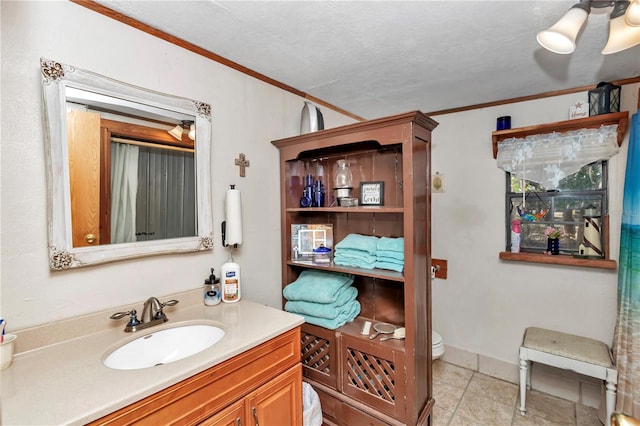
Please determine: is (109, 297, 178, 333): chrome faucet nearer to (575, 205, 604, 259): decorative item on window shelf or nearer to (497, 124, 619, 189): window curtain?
(497, 124, 619, 189): window curtain

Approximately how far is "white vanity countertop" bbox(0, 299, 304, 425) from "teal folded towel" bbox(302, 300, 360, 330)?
48cm

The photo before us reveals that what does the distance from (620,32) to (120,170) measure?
94.0 inches

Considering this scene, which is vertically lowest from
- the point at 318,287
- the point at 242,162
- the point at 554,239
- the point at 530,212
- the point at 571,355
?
the point at 571,355

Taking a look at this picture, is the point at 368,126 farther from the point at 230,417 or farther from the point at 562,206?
the point at 562,206

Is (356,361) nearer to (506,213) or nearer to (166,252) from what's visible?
(166,252)

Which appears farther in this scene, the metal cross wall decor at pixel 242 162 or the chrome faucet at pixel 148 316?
the metal cross wall decor at pixel 242 162

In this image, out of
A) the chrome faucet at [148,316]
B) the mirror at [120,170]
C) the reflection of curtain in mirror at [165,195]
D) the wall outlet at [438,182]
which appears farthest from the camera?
the wall outlet at [438,182]

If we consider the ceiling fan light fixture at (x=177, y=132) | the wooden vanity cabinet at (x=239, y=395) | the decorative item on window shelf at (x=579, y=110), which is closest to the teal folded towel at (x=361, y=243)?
the wooden vanity cabinet at (x=239, y=395)

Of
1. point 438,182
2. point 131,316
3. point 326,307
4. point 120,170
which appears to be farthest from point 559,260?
point 120,170

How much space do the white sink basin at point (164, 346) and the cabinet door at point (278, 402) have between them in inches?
11.9

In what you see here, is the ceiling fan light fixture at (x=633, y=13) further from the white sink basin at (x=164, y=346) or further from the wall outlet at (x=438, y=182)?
the white sink basin at (x=164, y=346)

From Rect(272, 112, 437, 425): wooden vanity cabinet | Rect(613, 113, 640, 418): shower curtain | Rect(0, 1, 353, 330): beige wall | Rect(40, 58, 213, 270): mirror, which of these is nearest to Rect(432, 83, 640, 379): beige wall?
Rect(613, 113, 640, 418): shower curtain

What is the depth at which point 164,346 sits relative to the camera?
4.27ft

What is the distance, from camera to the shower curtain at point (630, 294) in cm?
174
